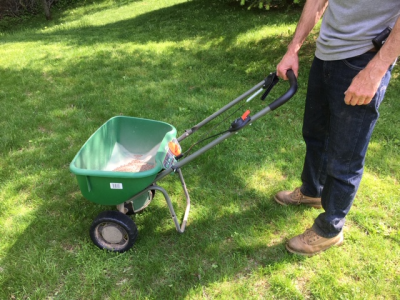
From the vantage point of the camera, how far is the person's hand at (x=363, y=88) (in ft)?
5.26

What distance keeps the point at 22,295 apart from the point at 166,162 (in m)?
1.28

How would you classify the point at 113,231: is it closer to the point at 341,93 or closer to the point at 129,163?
the point at 129,163

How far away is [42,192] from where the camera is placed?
3.01 metres

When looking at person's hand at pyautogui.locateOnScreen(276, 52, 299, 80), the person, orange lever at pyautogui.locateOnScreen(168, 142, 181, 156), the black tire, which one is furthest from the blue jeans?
the black tire

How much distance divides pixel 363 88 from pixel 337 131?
34cm

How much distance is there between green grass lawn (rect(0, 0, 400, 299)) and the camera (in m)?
2.20

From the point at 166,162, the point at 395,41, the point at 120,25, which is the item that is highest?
the point at 395,41

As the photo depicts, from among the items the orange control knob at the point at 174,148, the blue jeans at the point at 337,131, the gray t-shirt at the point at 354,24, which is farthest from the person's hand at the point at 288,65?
the orange control knob at the point at 174,148

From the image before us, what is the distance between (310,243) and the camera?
2277mm

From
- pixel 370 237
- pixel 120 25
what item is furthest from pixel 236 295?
pixel 120 25

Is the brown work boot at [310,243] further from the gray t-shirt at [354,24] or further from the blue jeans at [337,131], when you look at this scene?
the gray t-shirt at [354,24]

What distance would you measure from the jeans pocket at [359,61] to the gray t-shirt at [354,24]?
0.08 ft

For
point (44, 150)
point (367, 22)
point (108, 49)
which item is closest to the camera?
point (367, 22)

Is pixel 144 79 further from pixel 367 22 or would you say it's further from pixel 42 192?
pixel 367 22
